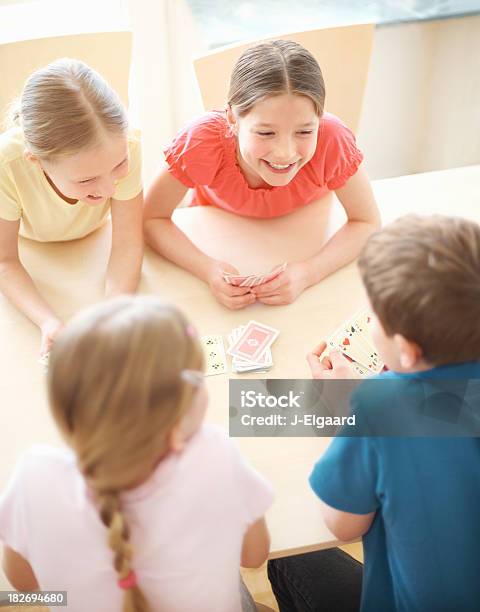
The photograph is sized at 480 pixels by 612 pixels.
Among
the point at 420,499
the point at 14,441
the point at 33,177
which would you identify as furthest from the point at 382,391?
the point at 33,177

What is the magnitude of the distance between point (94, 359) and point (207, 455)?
28cm

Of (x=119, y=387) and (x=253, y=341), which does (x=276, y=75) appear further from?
(x=119, y=387)

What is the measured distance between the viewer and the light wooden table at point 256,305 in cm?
133

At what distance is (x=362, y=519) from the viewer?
1.22 metres

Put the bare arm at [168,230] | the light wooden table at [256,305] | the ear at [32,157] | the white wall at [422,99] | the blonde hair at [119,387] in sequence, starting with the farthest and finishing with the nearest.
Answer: the white wall at [422,99] → the bare arm at [168,230] → the ear at [32,157] → the light wooden table at [256,305] → the blonde hair at [119,387]

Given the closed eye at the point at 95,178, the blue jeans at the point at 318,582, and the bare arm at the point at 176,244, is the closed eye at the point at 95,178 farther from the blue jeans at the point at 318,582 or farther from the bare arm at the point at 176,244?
the blue jeans at the point at 318,582

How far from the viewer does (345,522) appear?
3.98ft

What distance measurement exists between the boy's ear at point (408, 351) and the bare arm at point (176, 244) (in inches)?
24.4

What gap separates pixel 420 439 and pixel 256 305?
28.3 inches

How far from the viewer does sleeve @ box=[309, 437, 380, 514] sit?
1144 millimetres

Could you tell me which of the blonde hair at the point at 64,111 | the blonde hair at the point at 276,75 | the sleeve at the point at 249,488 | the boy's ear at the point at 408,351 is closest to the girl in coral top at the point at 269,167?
the blonde hair at the point at 276,75

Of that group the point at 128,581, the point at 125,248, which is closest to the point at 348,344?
the point at 125,248

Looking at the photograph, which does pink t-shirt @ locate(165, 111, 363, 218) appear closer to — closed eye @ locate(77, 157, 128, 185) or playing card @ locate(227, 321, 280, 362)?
closed eye @ locate(77, 157, 128, 185)

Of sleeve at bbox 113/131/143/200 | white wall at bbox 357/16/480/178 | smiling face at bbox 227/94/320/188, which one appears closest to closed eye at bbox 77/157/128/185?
sleeve at bbox 113/131/143/200
